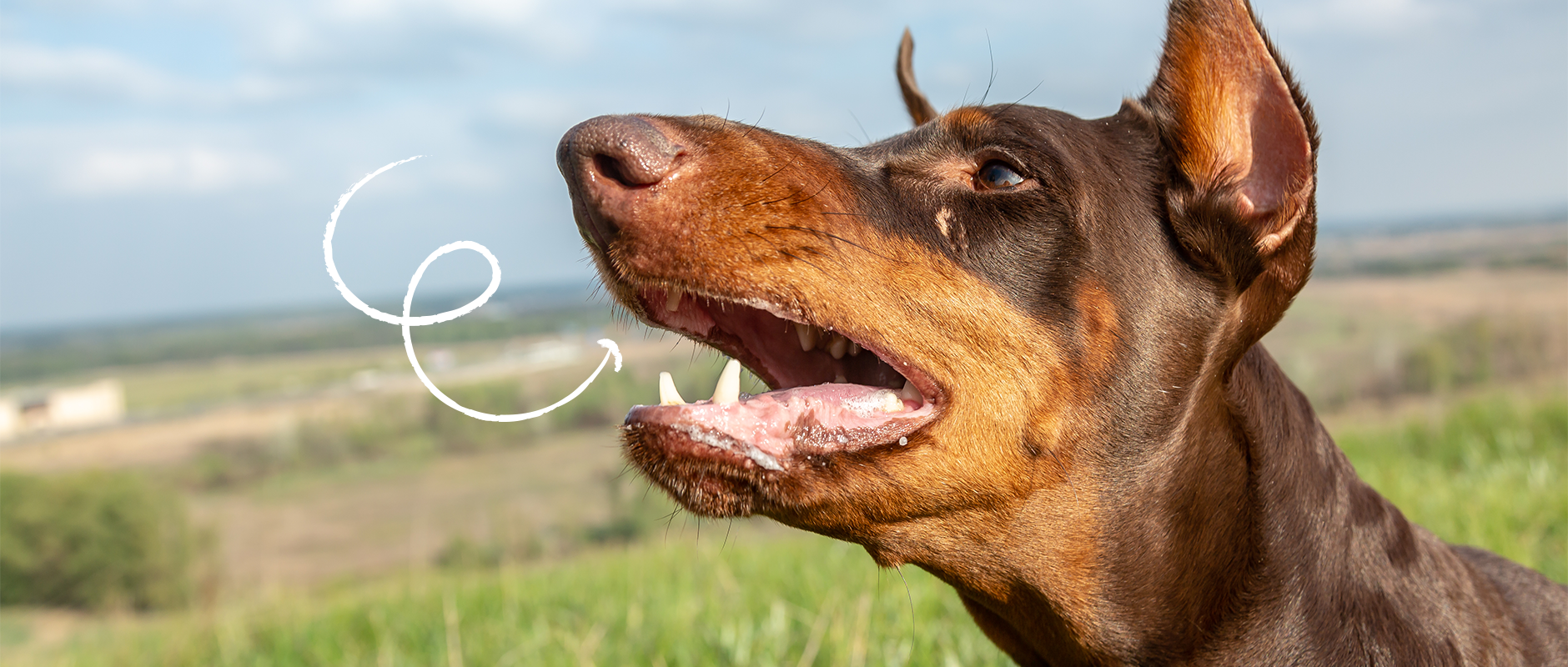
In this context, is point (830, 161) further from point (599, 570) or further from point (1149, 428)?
point (599, 570)

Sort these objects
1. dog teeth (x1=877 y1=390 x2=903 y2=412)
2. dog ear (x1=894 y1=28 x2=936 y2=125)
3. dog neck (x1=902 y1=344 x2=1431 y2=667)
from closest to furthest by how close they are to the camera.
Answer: dog teeth (x1=877 y1=390 x2=903 y2=412) < dog neck (x1=902 y1=344 x2=1431 y2=667) < dog ear (x1=894 y1=28 x2=936 y2=125)

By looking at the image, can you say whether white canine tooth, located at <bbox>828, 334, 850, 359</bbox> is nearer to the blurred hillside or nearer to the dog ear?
the blurred hillside

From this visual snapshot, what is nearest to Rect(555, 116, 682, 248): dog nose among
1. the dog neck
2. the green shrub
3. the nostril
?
the nostril

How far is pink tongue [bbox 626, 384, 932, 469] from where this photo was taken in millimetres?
2318

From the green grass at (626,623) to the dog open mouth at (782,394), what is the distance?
1152 mm

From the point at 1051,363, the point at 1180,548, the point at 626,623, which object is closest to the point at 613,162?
the point at 1051,363

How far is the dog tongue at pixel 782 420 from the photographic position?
7.61 ft

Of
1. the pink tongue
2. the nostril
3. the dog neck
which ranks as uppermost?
the nostril

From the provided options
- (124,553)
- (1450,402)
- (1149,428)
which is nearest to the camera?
(1149,428)

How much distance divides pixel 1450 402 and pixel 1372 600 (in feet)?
40.2

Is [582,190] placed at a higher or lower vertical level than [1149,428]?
higher

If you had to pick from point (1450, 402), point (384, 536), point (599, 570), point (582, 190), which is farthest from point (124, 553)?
point (582, 190)

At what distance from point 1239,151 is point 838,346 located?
113 cm

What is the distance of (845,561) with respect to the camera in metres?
7.28
